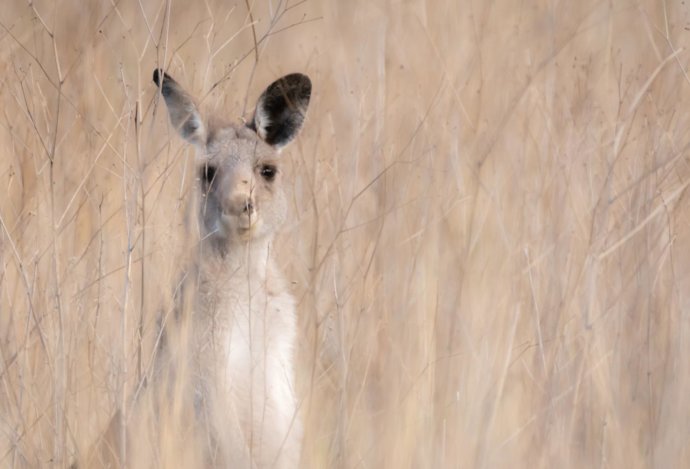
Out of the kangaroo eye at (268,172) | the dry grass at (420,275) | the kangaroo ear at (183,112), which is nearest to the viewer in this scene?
the dry grass at (420,275)

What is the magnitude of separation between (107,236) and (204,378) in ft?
4.81

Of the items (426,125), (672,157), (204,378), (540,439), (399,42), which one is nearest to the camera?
(540,439)

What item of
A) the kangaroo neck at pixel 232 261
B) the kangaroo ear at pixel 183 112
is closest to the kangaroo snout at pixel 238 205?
the kangaroo neck at pixel 232 261

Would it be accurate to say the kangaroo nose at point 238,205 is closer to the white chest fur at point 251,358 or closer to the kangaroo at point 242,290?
the kangaroo at point 242,290

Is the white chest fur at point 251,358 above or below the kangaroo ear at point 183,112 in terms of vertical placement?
below

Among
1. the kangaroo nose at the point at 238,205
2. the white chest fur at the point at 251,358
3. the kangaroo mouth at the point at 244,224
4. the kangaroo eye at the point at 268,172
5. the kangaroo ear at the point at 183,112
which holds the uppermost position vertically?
the kangaroo ear at the point at 183,112

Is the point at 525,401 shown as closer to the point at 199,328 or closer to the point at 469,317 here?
the point at 469,317

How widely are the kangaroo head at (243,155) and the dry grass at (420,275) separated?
15 centimetres

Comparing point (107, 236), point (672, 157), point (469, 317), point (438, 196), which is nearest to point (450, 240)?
point (438, 196)

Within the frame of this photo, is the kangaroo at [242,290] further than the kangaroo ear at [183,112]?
No

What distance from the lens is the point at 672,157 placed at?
4781mm

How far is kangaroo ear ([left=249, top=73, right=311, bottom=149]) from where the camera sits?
16.7 ft

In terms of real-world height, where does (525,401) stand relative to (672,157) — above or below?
below

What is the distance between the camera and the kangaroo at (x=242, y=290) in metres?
4.33
